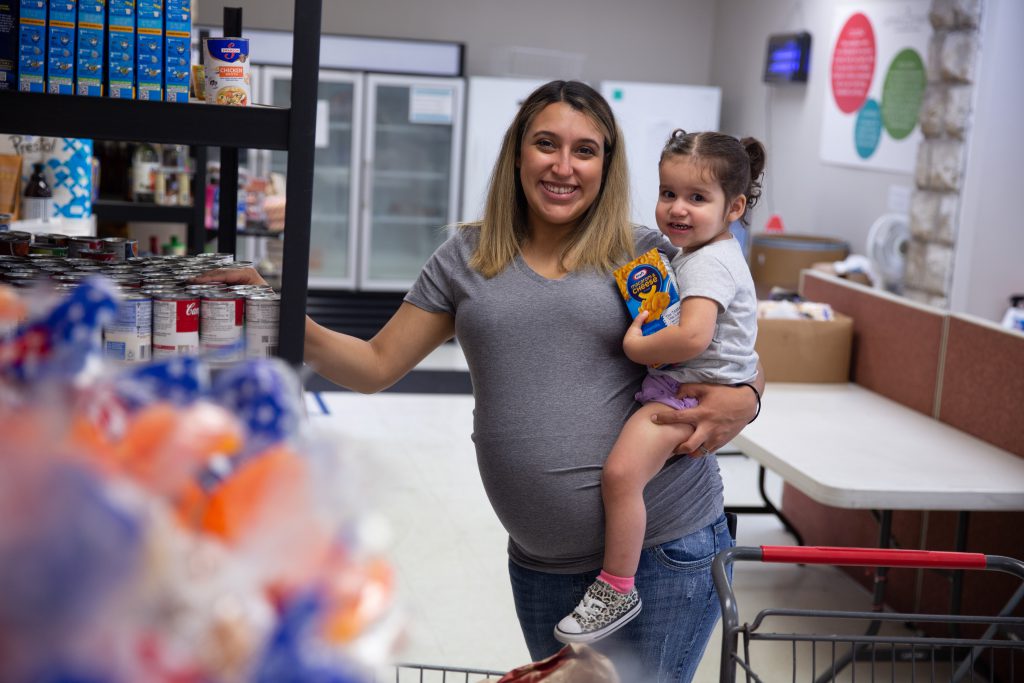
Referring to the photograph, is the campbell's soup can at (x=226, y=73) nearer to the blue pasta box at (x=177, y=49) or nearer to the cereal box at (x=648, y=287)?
the blue pasta box at (x=177, y=49)

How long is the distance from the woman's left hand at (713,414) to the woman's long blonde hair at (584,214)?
301 mm

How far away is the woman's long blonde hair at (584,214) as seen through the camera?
192 cm

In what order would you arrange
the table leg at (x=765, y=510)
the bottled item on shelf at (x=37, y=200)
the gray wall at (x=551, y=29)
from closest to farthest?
the bottled item on shelf at (x=37, y=200)
the table leg at (x=765, y=510)
the gray wall at (x=551, y=29)

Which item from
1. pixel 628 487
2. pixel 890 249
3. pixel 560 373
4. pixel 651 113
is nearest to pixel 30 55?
pixel 560 373

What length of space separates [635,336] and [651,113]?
6784 mm

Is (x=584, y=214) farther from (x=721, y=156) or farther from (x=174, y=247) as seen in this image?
(x=174, y=247)

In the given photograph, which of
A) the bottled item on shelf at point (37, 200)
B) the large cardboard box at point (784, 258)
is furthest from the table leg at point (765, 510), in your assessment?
the bottled item on shelf at point (37, 200)

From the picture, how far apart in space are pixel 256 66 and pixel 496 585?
5.24 m

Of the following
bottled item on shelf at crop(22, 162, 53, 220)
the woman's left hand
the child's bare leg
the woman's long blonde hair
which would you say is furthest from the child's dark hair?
bottled item on shelf at crop(22, 162, 53, 220)

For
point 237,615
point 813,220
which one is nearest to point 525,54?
point 813,220

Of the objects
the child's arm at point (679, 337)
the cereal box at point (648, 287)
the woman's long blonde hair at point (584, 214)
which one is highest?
the woman's long blonde hair at point (584, 214)

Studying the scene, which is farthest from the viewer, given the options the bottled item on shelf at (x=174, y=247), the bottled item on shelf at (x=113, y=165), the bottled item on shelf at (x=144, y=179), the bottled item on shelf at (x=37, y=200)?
the bottled item on shelf at (x=113, y=165)

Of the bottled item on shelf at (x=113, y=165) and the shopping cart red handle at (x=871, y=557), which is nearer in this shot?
the shopping cart red handle at (x=871, y=557)

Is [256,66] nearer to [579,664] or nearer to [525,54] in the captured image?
[525,54]
